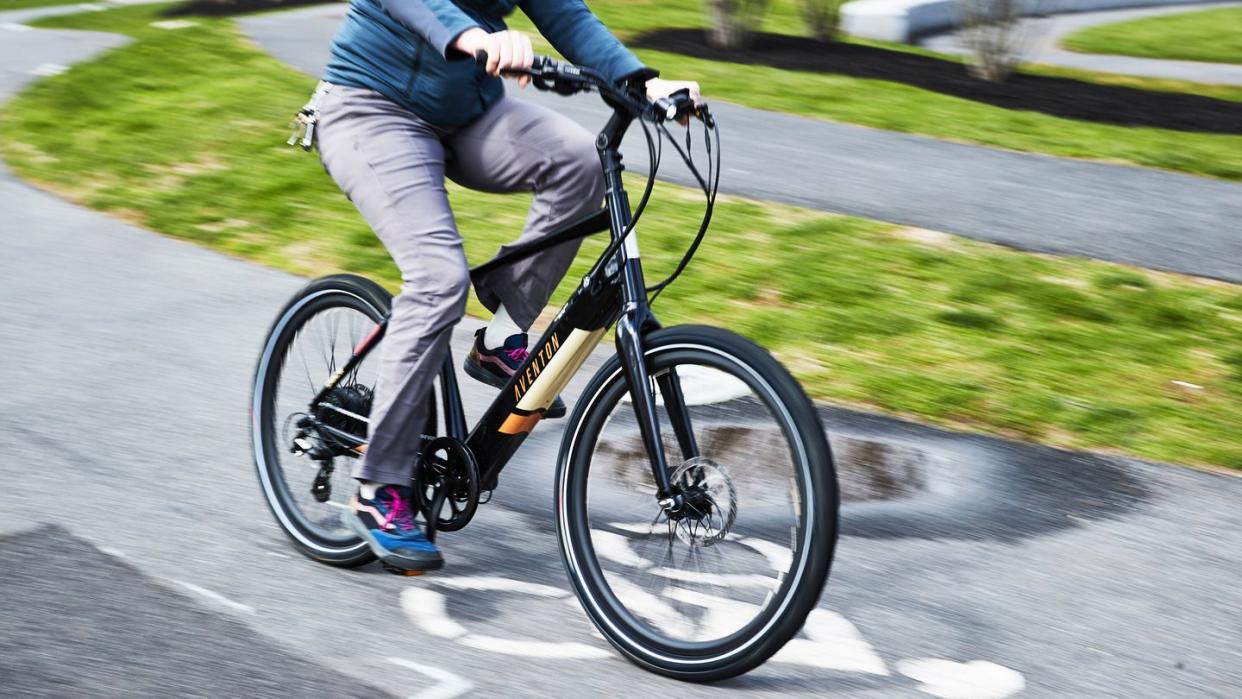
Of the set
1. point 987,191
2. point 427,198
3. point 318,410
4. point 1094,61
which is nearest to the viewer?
point 427,198

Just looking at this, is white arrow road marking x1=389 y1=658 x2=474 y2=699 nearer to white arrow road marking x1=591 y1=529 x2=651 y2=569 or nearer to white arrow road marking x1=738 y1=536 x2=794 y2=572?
white arrow road marking x1=591 y1=529 x2=651 y2=569

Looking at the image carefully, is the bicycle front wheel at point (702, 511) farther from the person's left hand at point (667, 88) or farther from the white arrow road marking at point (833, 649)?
the person's left hand at point (667, 88)

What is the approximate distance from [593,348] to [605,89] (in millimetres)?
690

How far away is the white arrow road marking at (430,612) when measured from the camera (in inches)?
156

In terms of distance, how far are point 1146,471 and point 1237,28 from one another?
16773 millimetres

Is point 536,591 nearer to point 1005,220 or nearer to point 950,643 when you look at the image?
point 950,643

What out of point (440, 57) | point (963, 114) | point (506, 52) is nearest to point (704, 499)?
point (506, 52)

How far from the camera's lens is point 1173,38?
743 inches

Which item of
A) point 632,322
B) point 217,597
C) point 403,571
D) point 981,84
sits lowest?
point 217,597

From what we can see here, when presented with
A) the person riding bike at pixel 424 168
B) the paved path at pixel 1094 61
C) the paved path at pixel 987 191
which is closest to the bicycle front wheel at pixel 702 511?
the person riding bike at pixel 424 168

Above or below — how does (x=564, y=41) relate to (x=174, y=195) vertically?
above

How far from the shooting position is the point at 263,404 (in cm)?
468

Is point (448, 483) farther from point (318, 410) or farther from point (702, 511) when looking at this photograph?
point (702, 511)

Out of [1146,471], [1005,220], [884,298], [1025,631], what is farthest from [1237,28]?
[1025,631]
